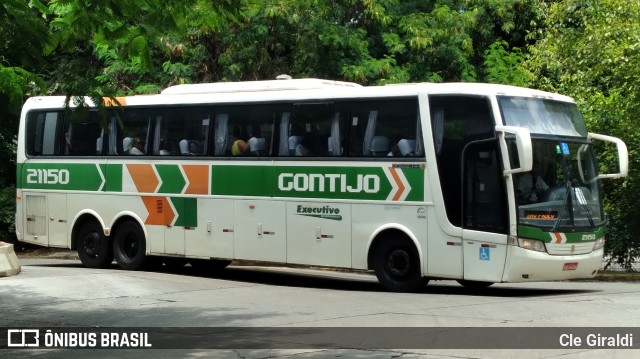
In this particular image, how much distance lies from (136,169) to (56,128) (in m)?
2.47

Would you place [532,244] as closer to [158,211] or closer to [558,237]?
[558,237]

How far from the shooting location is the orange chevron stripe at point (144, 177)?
21438mm

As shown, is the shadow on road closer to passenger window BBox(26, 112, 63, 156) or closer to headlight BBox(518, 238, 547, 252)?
headlight BBox(518, 238, 547, 252)

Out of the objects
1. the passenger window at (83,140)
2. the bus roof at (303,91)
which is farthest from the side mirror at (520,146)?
the passenger window at (83,140)

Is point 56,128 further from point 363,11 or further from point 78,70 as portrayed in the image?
point 78,70

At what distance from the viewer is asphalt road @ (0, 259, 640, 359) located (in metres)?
11.4

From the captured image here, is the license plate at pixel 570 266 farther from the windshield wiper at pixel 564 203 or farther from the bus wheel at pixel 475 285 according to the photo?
the bus wheel at pixel 475 285

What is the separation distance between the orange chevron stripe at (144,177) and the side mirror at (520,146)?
24.1 ft

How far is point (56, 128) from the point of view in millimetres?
23125

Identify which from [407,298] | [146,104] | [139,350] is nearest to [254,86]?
[146,104]

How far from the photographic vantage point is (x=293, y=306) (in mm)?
15672

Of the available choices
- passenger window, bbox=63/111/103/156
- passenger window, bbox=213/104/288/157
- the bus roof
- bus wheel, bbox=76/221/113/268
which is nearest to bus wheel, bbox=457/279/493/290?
the bus roof

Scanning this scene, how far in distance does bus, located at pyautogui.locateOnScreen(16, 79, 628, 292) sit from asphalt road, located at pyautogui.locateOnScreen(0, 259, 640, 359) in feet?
2.18

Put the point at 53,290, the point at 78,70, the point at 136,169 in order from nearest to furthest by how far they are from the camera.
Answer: the point at 78,70
the point at 53,290
the point at 136,169
